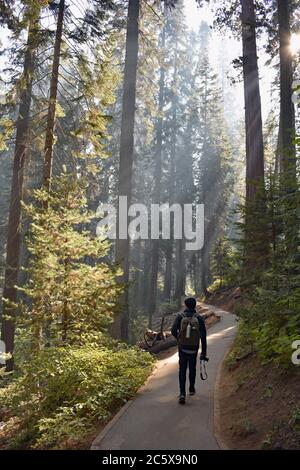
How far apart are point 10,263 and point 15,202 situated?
220 centimetres

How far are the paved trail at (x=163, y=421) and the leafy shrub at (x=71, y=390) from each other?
41 centimetres

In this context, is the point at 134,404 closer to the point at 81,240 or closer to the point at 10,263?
the point at 81,240

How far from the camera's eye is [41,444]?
639 cm

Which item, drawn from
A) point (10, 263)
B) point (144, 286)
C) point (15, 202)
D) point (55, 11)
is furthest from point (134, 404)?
point (144, 286)

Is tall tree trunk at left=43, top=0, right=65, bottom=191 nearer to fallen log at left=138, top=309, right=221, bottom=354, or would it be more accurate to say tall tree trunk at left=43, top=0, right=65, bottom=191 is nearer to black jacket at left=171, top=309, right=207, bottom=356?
black jacket at left=171, top=309, right=207, bottom=356

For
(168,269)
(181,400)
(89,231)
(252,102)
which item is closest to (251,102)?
(252,102)

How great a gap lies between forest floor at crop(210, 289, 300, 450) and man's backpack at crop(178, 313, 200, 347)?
1.23m

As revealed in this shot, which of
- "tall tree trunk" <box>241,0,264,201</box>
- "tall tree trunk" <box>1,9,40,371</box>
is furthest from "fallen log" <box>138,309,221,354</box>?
"tall tree trunk" <box>241,0,264,201</box>

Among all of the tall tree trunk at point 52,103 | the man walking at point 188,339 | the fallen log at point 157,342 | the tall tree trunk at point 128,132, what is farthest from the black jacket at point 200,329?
the fallen log at point 157,342

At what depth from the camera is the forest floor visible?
17.2 ft

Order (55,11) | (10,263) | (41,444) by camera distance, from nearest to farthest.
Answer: (41,444) < (55,11) < (10,263)

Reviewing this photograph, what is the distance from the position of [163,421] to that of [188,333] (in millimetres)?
1645

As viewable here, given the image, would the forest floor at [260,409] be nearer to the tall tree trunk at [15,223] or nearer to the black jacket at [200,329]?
the black jacket at [200,329]

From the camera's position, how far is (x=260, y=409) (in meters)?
6.31
